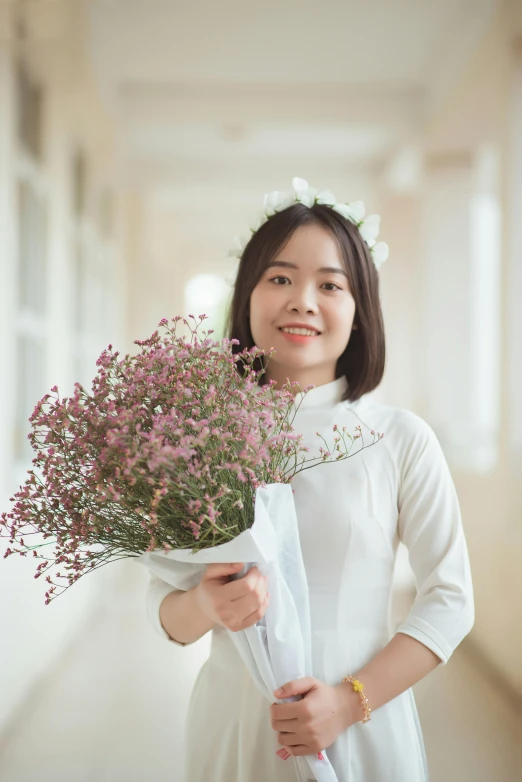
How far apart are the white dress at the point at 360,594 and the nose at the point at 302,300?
19cm

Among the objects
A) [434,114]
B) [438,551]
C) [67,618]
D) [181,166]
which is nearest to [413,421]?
[438,551]

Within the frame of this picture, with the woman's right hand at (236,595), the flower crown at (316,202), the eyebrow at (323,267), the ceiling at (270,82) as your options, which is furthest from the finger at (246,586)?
the ceiling at (270,82)

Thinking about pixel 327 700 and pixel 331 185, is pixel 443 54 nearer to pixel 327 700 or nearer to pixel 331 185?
pixel 331 185

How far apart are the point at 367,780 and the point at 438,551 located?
0.33m

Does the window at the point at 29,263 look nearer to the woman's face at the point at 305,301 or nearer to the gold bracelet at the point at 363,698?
the woman's face at the point at 305,301

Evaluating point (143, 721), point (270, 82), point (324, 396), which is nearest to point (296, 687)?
point (324, 396)

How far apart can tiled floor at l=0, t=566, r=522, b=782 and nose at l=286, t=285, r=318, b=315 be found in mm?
1724

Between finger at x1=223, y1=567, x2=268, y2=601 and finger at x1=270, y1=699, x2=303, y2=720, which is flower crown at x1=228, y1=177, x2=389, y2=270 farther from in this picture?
finger at x1=270, y1=699, x2=303, y2=720

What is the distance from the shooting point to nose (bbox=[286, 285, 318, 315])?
1.05 meters

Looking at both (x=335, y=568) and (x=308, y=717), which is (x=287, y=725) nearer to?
(x=308, y=717)

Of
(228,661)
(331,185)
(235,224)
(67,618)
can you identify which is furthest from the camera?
(235,224)

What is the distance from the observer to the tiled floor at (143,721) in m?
2.23

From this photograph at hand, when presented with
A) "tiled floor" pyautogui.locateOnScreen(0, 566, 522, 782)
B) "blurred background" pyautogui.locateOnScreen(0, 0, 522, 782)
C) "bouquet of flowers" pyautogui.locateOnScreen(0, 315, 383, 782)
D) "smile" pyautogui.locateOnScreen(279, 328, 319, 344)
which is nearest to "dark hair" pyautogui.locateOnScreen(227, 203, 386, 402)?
"smile" pyautogui.locateOnScreen(279, 328, 319, 344)

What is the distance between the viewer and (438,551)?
3.20ft
